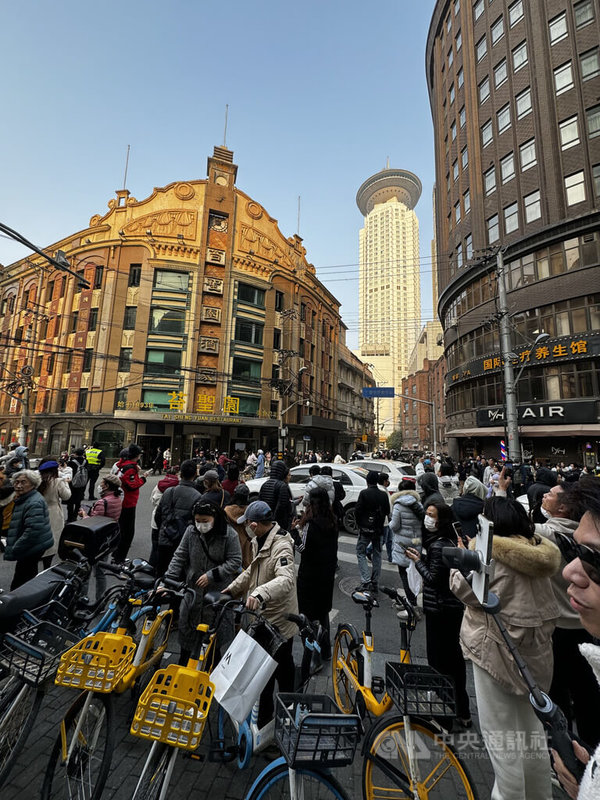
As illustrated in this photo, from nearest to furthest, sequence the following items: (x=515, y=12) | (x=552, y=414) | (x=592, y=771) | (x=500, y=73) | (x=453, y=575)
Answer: (x=592, y=771) → (x=453, y=575) → (x=552, y=414) → (x=515, y=12) → (x=500, y=73)

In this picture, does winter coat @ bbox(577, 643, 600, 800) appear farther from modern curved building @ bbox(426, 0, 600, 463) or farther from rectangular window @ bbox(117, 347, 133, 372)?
rectangular window @ bbox(117, 347, 133, 372)

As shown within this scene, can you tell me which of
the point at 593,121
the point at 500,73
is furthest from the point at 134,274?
the point at 593,121

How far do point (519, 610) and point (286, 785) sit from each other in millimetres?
1715

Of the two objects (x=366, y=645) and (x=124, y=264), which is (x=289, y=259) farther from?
(x=366, y=645)

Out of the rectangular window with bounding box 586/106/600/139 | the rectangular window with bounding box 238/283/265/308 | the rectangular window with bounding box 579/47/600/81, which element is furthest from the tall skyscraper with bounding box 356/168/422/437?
the rectangular window with bounding box 586/106/600/139

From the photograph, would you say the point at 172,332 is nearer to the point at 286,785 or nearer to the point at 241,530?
the point at 241,530

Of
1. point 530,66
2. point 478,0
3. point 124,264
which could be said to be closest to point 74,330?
point 124,264

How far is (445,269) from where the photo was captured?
31797 millimetres

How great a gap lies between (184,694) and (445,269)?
35468mm

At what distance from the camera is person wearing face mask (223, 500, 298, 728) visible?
9.16 ft

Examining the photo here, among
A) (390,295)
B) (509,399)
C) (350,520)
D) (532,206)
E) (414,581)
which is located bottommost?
(350,520)

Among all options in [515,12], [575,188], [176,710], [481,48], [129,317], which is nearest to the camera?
[176,710]

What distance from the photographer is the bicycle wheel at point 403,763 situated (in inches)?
80.1

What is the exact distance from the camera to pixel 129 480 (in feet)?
21.4
